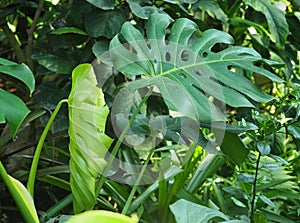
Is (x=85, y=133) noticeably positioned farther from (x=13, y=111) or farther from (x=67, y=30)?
(x=67, y=30)

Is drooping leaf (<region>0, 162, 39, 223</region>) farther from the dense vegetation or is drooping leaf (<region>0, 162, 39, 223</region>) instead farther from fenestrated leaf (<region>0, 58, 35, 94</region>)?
fenestrated leaf (<region>0, 58, 35, 94</region>)

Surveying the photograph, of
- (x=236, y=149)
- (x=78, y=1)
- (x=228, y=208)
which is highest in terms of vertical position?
(x=78, y=1)

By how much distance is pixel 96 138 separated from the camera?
897mm

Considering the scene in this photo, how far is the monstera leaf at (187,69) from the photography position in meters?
0.88

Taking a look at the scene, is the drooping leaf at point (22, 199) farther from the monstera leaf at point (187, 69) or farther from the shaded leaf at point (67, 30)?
the shaded leaf at point (67, 30)

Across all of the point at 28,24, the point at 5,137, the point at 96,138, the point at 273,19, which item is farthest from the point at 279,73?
the point at 96,138

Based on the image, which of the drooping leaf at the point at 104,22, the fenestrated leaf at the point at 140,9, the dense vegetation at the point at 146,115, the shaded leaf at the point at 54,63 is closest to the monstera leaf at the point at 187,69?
the dense vegetation at the point at 146,115

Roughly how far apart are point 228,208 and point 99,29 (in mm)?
573

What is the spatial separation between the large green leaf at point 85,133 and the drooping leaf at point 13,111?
0.11 metres

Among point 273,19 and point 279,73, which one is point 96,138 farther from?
point 279,73

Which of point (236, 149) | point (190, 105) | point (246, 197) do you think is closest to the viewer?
point (190, 105)

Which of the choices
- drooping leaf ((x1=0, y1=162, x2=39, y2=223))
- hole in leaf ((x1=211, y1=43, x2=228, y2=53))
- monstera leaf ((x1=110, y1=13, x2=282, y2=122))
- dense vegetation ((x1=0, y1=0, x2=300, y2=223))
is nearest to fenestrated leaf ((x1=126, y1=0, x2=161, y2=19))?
dense vegetation ((x1=0, y1=0, x2=300, y2=223))

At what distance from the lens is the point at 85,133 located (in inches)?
35.2

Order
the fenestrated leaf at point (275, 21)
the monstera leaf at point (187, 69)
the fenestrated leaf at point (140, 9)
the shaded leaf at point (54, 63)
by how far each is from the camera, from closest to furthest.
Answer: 1. the monstera leaf at point (187, 69)
2. the fenestrated leaf at point (140, 9)
3. the shaded leaf at point (54, 63)
4. the fenestrated leaf at point (275, 21)
